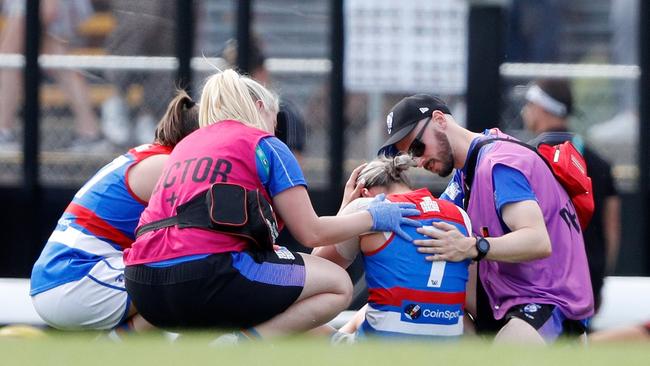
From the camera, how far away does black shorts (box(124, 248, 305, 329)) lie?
13.8ft

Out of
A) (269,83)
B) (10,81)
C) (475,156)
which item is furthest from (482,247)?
(10,81)

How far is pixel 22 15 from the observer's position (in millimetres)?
7215

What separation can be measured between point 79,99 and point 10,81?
42 cm

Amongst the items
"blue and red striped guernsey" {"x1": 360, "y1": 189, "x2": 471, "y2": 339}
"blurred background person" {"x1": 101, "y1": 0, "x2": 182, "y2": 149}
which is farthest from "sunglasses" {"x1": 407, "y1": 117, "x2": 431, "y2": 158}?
"blurred background person" {"x1": 101, "y1": 0, "x2": 182, "y2": 149}

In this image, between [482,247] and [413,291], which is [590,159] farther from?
[413,291]

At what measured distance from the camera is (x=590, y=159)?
604cm

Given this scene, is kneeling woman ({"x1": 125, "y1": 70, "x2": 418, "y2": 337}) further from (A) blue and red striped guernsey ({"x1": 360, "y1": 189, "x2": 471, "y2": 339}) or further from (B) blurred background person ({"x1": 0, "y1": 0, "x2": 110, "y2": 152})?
(B) blurred background person ({"x1": 0, "y1": 0, "x2": 110, "y2": 152})

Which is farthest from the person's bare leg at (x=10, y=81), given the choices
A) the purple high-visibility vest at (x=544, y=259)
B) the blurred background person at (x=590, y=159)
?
the purple high-visibility vest at (x=544, y=259)

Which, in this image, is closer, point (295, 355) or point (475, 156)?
point (295, 355)

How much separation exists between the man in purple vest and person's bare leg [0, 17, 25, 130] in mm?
3236

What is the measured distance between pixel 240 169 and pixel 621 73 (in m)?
3.59

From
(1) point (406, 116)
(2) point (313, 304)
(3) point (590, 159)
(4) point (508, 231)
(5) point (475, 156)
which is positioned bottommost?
(2) point (313, 304)

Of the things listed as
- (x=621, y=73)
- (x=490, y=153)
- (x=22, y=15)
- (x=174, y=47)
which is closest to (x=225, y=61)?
(x=174, y=47)

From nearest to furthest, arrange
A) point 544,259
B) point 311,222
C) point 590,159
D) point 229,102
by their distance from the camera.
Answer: point 311,222, point 229,102, point 544,259, point 590,159
